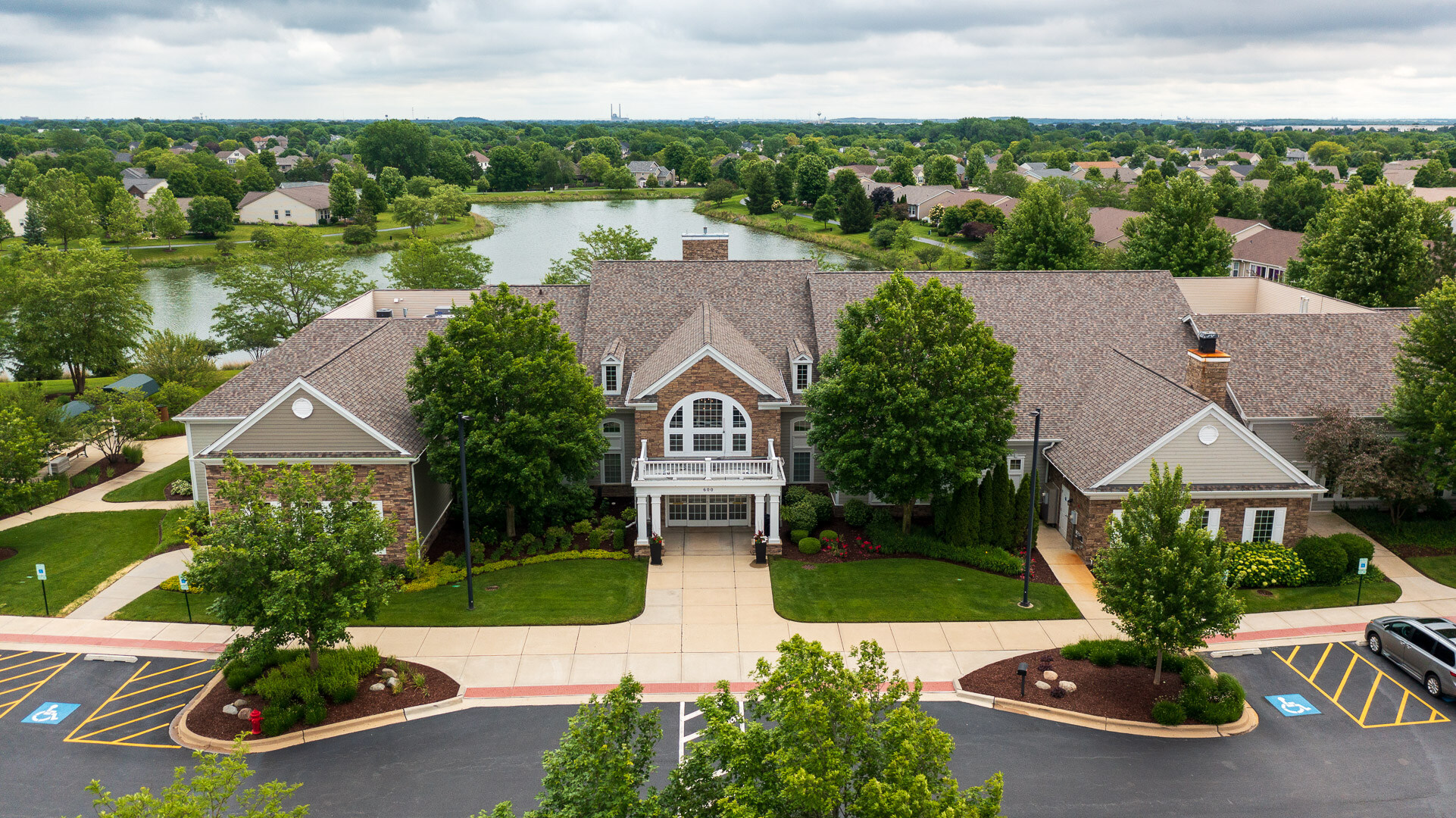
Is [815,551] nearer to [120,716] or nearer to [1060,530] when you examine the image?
[1060,530]

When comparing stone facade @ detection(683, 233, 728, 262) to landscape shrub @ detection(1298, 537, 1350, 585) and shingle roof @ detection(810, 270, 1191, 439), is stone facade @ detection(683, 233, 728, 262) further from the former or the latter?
landscape shrub @ detection(1298, 537, 1350, 585)

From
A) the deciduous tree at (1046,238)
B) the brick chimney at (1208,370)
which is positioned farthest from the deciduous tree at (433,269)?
the brick chimney at (1208,370)

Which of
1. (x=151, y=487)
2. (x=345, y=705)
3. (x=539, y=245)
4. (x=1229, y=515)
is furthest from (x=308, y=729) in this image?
(x=539, y=245)

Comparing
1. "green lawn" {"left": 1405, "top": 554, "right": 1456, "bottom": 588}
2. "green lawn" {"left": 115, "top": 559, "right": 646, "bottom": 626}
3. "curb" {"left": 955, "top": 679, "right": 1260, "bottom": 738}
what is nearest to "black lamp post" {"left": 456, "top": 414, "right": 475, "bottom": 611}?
"green lawn" {"left": 115, "top": 559, "right": 646, "bottom": 626}

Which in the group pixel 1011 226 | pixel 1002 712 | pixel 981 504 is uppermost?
pixel 1011 226

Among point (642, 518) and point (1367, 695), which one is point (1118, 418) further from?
point (642, 518)

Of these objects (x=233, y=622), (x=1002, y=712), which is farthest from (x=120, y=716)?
(x=1002, y=712)
